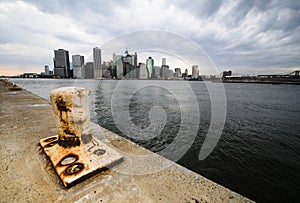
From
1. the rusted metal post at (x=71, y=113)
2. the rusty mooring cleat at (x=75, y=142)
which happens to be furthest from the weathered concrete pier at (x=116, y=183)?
the rusted metal post at (x=71, y=113)

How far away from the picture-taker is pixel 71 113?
6.15 ft

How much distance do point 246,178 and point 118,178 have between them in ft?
14.1

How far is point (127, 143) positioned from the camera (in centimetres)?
229

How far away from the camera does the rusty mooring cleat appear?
159cm

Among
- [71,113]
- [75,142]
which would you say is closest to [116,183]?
[75,142]

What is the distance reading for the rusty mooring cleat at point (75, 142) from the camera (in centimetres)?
159

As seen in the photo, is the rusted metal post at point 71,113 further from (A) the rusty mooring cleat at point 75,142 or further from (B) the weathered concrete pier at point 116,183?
(B) the weathered concrete pier at point 116,183

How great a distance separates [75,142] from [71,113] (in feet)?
1.43

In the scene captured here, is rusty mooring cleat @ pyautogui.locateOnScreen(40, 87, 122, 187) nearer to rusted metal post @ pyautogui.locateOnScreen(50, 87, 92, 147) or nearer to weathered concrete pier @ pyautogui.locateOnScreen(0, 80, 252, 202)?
rusted metal post @ pyautogui.locateOnScreen(50, 87, 92, 147)

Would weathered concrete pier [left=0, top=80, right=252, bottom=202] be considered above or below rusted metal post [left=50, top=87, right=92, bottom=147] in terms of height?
below

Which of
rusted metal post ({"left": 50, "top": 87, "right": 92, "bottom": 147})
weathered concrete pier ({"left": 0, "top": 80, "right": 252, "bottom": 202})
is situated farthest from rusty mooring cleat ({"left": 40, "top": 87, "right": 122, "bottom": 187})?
weathered concrete pier ({"left": 0, "top": 80, "right": 252, "bottom": 202})

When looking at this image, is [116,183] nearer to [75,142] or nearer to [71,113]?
[75,142]

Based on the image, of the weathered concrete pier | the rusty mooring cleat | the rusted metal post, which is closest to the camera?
the weathered concrete pier

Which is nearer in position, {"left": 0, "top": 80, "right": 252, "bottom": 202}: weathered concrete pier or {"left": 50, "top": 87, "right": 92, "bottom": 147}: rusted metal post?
{"left": 0, "top": 80, "right": 252, "bottom": 202}: weathered concrete pier
